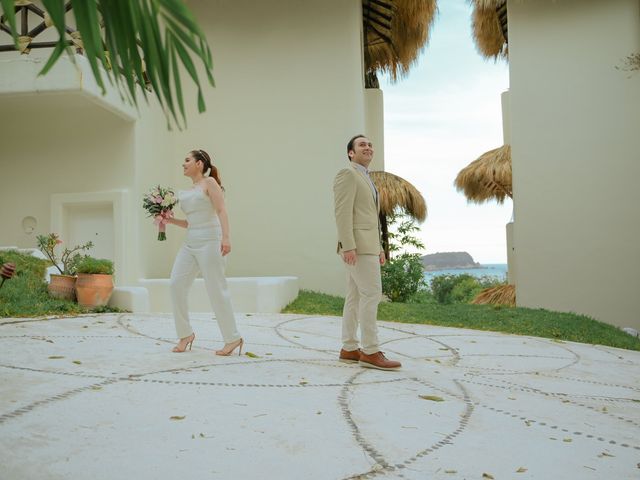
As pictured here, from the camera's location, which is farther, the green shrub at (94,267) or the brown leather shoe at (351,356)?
the green shrub at (94,267)

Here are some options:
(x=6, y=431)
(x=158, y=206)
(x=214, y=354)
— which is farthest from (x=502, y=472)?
(x=158, y=206)

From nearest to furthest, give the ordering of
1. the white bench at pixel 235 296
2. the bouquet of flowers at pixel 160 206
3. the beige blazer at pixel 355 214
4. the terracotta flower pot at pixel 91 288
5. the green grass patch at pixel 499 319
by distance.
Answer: the beige blazer at pixel 355 214 → the bouquet of flowers at pixel 160 206 → the terracotta flower pot at pixel 91 288 → the green grass patch at pixel 499 319 → the white bench at pixel 235 296

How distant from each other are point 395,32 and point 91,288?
9.94 metres

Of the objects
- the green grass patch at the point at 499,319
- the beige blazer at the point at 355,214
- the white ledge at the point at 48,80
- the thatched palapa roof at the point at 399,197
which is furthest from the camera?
the thatched palapa roof at the point at 399,197

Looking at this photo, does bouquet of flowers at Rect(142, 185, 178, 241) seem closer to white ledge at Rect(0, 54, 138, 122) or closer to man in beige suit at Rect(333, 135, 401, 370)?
man in beige suit at Rect(333, 135, 401, 370)

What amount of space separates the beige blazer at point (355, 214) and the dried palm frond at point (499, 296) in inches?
343

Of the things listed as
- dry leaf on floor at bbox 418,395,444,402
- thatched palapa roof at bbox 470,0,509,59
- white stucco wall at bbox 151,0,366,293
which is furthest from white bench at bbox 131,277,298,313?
thatched palapa roof at bbox 470,0,509,59

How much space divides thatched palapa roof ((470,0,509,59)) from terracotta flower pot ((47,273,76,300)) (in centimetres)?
976

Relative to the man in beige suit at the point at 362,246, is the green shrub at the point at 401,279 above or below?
below

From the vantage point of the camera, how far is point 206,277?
4.64 m

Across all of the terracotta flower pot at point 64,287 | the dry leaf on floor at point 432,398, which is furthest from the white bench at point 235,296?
the dry leaf on floor at point 432,398

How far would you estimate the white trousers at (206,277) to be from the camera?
463 cm

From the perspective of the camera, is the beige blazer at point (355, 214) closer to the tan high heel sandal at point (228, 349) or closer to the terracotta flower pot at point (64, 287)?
the tan high heel sandal at point (228, 349)

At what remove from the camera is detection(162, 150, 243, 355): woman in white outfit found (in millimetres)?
4641
